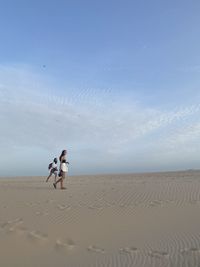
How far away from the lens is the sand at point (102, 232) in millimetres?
A: 6828

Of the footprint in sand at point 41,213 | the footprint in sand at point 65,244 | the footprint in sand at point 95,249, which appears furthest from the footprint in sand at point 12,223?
the footprint in sand at point 95,249

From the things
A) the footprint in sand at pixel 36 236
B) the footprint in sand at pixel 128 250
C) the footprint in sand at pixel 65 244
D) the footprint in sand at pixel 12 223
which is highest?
the footprint in sand at pixel 12 223

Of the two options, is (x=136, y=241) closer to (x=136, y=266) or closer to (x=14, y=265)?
(x=136, y=266)

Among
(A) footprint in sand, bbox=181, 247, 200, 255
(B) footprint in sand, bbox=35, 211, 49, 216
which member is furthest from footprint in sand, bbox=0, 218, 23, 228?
(A) footprint in sand, bbox=181, 247, 200, 255

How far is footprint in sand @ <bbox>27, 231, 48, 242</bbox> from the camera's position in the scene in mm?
7891

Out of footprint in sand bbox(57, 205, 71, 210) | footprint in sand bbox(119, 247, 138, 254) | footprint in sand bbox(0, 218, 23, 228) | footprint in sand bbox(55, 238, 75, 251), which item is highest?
footprint in sand bbox(57, 205, 71, 210)

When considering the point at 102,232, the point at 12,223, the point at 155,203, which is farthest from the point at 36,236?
the point at 155,203

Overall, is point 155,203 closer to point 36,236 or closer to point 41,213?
point 41,213

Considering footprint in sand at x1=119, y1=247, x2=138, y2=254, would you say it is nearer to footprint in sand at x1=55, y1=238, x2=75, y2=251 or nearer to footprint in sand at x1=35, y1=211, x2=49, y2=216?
footprint in sand at x1=55, y1=238, x2=75, y2=251

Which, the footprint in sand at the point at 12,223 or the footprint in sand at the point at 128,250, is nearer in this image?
the footprint in sand at the point at 128,250

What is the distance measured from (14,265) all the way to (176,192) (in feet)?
26.4

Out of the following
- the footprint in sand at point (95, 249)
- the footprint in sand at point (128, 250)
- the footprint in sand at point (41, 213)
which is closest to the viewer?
the footprint in sand at point (128, 250)

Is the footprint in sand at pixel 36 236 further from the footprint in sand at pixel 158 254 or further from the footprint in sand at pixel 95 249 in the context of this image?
the footprint in sand at pixel 158 254

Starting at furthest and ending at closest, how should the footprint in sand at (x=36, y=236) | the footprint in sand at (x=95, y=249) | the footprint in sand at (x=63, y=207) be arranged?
the footprint in sand at (x=63, y=207), the footprint in sand at (x=36, y=236), the footprint in sand at (x=95, y=249)
